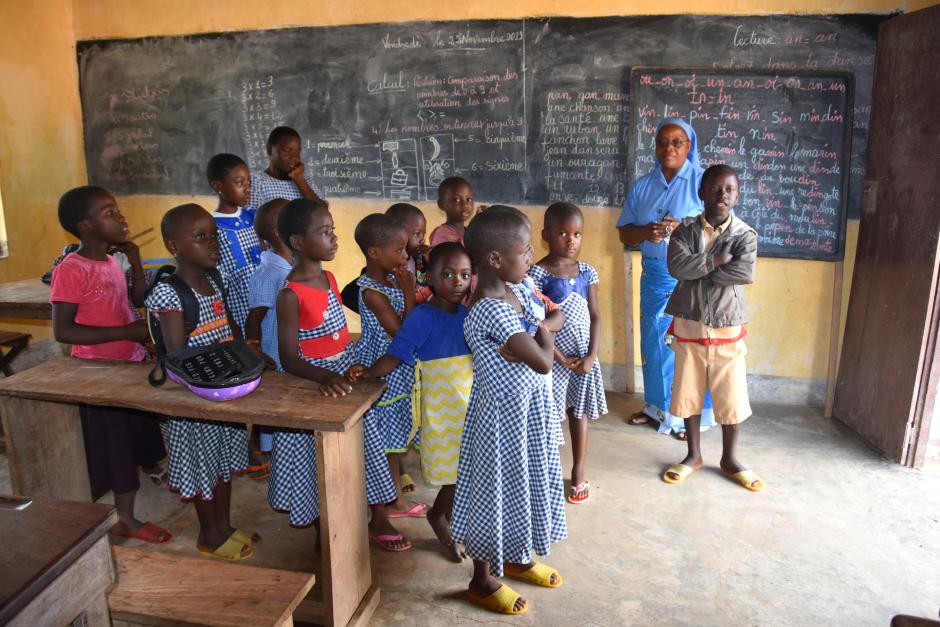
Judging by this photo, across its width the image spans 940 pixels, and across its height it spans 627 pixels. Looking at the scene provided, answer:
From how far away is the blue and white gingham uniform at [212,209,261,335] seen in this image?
3150 millimetres

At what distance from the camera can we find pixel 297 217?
2.34 metres

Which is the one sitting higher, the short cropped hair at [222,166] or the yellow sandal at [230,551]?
the short cropped hair at [222,166]

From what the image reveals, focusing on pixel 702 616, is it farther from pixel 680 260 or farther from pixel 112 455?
pixel 112 455

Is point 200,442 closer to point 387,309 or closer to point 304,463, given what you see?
point 304,463

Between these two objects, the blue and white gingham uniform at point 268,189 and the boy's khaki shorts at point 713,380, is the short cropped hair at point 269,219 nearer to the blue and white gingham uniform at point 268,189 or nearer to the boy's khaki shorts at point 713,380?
the blue and white gingham uniform at point 268,189

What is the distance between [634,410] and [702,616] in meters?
1.92

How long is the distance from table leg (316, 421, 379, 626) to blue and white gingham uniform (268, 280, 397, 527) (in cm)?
19

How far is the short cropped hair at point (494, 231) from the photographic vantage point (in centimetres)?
199

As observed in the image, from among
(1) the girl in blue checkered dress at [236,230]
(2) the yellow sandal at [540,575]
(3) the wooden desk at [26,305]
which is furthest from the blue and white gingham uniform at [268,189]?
(2) the yellow sandal at [540,575]

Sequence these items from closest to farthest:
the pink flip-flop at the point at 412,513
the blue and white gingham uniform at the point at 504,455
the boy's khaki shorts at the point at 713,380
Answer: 1. the blue and white gingham uniform at the point at 504,455
2. the pink flip-flop at the point at 412,513
3. the boy's khaki shorts at the point at 713,380

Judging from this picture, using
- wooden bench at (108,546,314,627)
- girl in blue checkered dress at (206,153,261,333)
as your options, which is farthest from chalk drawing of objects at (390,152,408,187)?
wooden bench at (108,546,314,627)

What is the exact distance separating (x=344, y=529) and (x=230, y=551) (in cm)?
80

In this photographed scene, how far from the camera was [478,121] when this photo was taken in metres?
4.43

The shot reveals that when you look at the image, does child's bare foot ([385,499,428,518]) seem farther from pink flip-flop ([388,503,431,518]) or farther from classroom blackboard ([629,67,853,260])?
classroom blackboard ([629,67,853,260])
